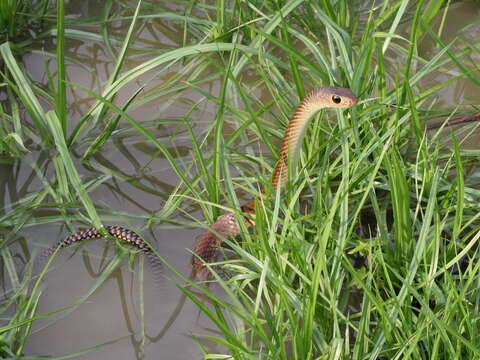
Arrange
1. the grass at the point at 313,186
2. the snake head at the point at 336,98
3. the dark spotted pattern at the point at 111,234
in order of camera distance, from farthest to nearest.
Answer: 1. the dark spotted pattern at the point at 111,234
2. the snake head at the point at 336,98
3. the grass at the point at 313,186

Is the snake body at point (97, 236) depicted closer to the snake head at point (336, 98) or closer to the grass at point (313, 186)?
the grass at point (313, 186)

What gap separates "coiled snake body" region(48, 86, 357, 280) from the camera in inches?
94.9

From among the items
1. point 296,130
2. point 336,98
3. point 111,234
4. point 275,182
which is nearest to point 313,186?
point 275,182

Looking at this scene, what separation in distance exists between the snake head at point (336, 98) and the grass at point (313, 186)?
0.24 feet

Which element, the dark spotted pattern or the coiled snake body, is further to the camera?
the dark spotted pattern

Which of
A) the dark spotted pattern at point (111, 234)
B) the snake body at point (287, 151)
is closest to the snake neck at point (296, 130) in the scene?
the snake body at point (287, 151)

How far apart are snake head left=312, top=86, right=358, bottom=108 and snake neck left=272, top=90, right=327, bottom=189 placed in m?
0.01

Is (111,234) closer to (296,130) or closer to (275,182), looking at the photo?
(275,182)

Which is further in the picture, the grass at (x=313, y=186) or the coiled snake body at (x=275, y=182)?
the coiled snake body at (x=275, y=182)

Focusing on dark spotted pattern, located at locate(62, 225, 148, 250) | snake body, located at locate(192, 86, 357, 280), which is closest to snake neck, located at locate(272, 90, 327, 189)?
snake body, located at locate(192, 86, 357, 280)

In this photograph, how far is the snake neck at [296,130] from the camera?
244cm

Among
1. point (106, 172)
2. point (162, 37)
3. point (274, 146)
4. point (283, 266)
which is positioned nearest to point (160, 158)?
point (106, 172)

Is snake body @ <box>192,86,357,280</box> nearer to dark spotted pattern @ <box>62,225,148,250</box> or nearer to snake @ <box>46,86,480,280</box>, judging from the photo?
snake @ <box>46,86,480,280</box>

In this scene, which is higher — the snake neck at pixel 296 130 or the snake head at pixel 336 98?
the snake head at pixel 336 98
